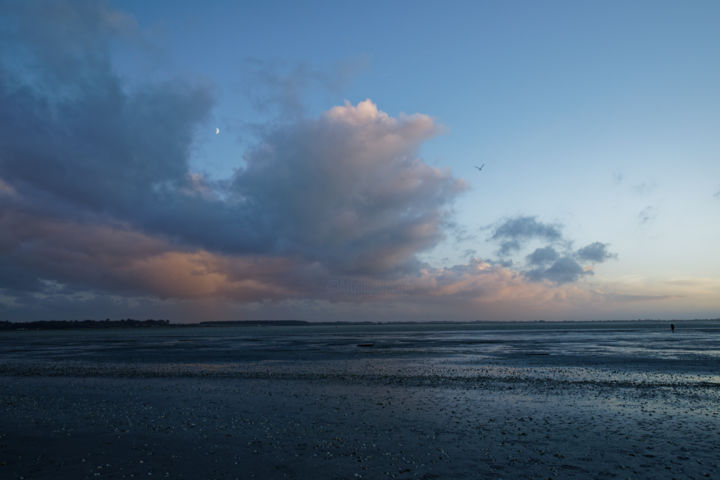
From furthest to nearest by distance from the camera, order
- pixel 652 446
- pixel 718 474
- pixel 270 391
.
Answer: pixel 270 391 < pixel 652 446 < pixel 718 474

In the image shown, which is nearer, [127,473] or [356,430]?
[127,473]

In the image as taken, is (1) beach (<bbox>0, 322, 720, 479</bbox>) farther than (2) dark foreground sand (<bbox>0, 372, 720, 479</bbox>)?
Yes

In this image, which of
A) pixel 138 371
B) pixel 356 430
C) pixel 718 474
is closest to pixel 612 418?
pixel 718 474

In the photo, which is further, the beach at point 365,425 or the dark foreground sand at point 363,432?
the beach at point 365,425

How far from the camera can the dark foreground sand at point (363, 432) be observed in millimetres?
12070

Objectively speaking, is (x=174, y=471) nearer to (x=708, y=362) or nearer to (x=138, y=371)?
(x=138, y=371)

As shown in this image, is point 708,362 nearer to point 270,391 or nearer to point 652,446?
point 652,446

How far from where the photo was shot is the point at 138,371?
35.1 m

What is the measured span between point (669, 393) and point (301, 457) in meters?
21.4

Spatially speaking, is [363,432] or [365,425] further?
[365,425]

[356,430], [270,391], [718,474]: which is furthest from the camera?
[270,391]

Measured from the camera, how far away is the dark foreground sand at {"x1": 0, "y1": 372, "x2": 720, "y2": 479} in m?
12.1

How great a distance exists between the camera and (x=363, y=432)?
15.7m

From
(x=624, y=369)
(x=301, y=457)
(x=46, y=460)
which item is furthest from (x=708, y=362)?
(x=46, y=460)
